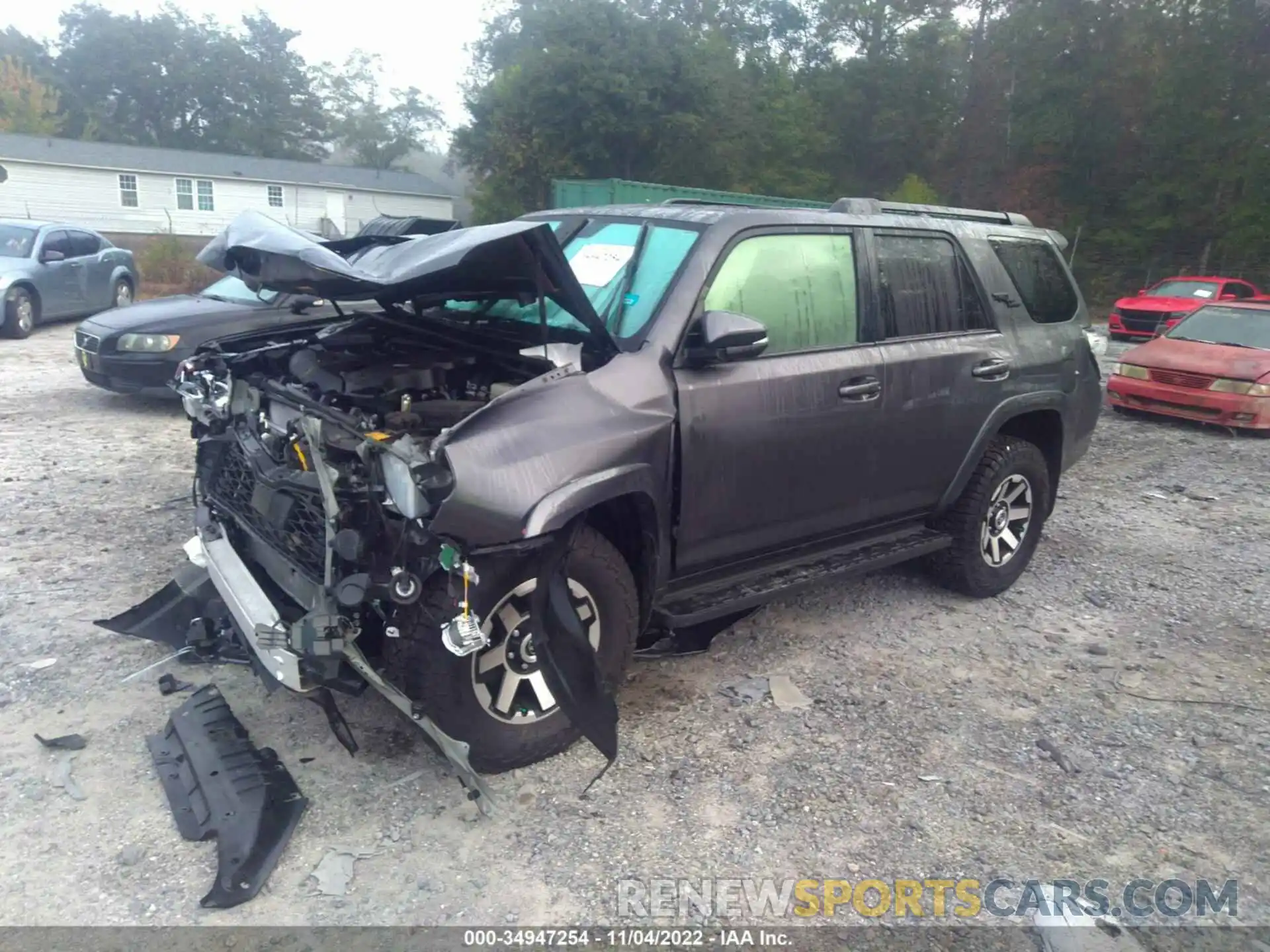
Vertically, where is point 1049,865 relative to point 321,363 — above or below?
below

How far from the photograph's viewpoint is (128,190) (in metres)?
35.6

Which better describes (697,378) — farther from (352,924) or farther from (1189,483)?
(1189,483)

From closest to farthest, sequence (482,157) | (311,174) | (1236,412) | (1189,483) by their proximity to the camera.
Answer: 1. (1189,483)
2. (1236,412)
3. (482,157)
4. (311,174)

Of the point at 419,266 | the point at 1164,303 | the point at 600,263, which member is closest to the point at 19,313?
the point at 600,263

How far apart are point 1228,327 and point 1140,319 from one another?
7.73m

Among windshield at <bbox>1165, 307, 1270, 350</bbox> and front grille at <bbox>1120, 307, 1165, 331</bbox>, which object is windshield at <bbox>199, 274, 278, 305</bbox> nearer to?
windshield at <bbox>1165, 307, 1270, 350</bbox>

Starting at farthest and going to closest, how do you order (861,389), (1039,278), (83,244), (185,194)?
(185,194)
(83,244)
(1039,278)
(861,389)

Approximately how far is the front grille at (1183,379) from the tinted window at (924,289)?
686cm

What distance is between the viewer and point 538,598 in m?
3.09

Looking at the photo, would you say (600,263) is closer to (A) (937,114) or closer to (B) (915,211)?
(B) (915,211)

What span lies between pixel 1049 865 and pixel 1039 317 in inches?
124

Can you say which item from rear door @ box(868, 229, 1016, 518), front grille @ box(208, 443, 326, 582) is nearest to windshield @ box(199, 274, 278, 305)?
front grille @ box(208, 443, 326, 582)

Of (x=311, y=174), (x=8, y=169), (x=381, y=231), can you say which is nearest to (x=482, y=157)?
(x=311, y=174)

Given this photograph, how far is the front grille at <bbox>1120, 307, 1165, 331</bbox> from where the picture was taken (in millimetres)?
17719
